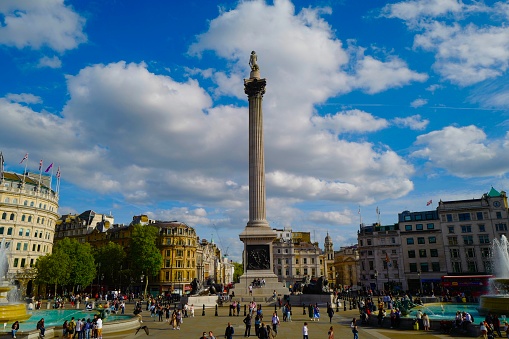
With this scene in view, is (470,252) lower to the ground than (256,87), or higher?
lower

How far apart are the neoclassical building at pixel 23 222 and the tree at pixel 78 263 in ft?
20.3

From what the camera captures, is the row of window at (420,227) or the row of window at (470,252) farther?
the row of window at (420,227)

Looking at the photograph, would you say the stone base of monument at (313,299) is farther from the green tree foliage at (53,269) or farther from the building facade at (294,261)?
the building facade at (294,261)

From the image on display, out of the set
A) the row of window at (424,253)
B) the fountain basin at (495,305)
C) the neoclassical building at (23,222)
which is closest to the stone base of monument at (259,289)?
the fountain basin at (495,305)

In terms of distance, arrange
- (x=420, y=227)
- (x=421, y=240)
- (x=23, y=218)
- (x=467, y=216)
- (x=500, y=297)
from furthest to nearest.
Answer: (x=420, y=227) → (x=421, y=240) → (x=467, y=216) → (x=23, y=218) → (x=500, y=297)

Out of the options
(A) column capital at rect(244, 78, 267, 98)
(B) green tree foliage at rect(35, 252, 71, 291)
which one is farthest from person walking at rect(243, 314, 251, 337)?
(B) green tree foliage at rect(35, 252, 71, 291)

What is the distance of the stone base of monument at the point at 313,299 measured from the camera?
4194 centimetres

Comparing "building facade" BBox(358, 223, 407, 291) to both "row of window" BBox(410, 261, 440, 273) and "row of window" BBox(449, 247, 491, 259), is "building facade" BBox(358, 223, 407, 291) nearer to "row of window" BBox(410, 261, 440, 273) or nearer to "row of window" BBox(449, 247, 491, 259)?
"row of window" BBox(410, 261, 440, 273)

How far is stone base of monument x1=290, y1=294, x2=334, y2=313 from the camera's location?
4194cm

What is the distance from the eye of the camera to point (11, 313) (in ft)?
95.6

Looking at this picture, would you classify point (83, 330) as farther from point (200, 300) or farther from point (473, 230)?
point (473, 230)

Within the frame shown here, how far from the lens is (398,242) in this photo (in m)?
86.1

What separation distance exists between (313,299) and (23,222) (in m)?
60.0

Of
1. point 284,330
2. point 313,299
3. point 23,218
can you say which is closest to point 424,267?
point 313,299
